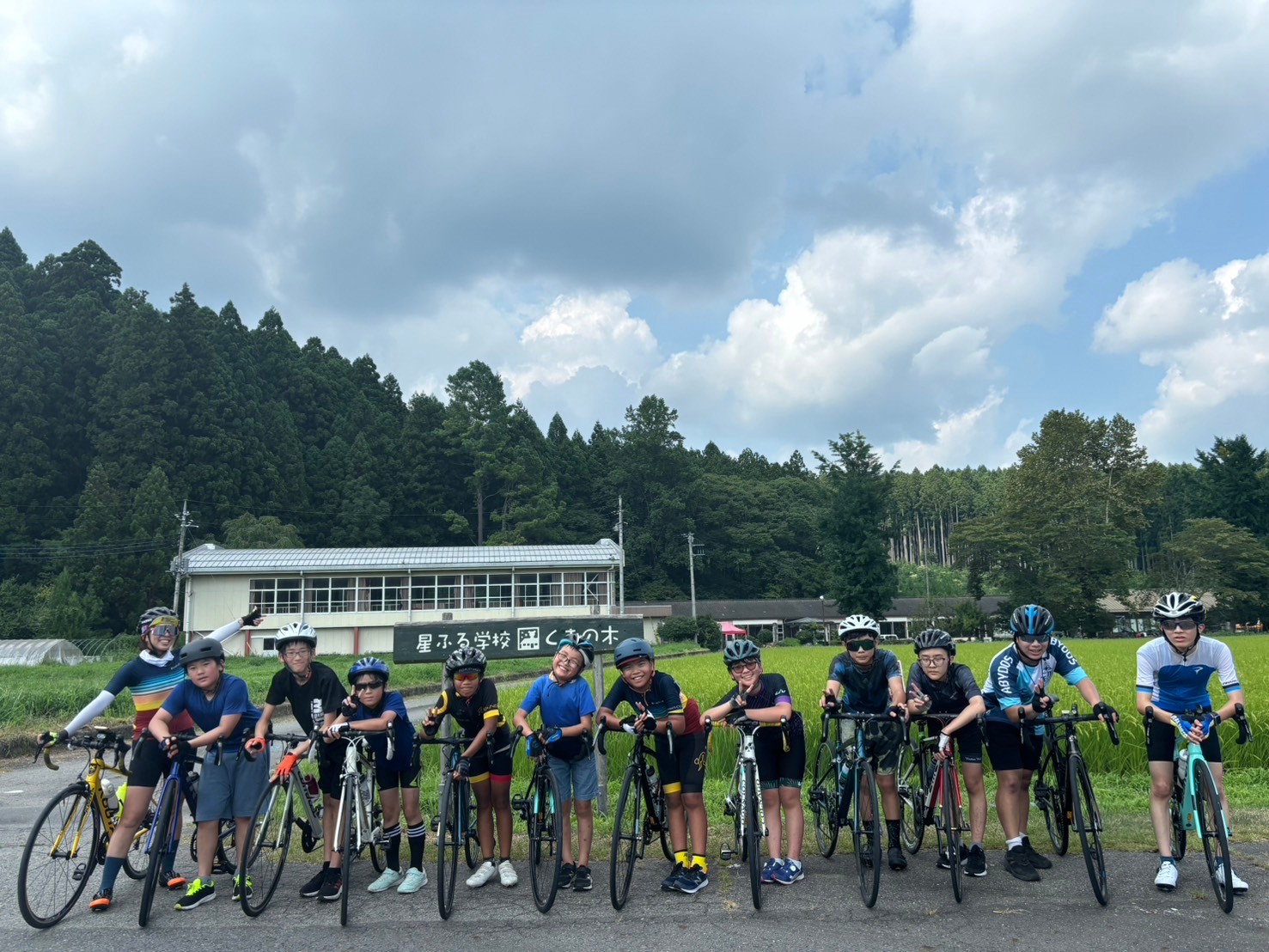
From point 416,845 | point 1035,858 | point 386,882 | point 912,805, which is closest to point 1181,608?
point 1035,858

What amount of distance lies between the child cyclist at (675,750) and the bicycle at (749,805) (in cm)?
20

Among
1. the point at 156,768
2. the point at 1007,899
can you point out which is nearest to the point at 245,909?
the point at 156,768

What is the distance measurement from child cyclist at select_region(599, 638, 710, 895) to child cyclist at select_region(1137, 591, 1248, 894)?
3139 mm

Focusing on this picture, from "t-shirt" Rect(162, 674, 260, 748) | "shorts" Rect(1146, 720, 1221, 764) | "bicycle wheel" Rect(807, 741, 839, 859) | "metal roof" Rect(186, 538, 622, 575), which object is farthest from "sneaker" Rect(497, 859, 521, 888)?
"metal roof" Rect(186, 538, 622, 575)

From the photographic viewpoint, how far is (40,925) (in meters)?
5.56

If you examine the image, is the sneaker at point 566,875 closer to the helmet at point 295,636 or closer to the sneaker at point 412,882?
the sneaker at point 412,882

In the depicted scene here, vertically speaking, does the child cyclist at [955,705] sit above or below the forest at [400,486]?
below

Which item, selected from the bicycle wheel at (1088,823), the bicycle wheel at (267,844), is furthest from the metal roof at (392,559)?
the bicycle wheel at (1088,823)

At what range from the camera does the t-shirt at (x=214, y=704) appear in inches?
246

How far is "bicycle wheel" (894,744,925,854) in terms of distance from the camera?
6738 millimetres

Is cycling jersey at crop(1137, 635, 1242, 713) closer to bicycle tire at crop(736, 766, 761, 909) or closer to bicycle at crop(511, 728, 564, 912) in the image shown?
Result: bicycle tire at crop(736, 766, 761, 909)

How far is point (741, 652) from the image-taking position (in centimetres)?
654

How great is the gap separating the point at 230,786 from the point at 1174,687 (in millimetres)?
6922

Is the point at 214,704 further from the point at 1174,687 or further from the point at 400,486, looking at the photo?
the point at 400,486
